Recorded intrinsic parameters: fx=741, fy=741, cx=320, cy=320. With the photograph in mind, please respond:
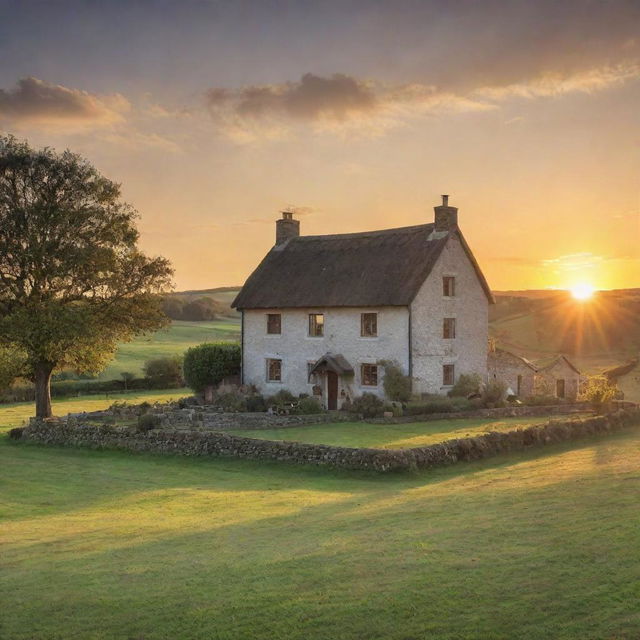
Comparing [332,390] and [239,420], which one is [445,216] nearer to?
[332,390]

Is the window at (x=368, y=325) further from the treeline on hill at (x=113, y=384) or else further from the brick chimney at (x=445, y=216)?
the treeline on hill at (x=113, y=384)

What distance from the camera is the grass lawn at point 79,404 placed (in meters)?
46.7

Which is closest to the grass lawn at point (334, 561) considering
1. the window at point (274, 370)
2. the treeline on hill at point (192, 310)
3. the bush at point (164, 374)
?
the window at point (274, 370)

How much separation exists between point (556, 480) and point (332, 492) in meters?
6.44

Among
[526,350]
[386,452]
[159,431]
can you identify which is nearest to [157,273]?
[159,431]

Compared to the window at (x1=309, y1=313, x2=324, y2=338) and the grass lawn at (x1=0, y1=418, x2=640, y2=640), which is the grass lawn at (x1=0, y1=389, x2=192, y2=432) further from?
the grass lawn at (x1=0, y1=418, x2=640, y2=640)

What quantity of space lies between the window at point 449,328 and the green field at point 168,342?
3040 cm

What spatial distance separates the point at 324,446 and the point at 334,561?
14.1 metres

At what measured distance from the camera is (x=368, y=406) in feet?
132

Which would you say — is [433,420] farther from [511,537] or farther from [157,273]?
[511,537]

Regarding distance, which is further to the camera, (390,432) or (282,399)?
(282,399)

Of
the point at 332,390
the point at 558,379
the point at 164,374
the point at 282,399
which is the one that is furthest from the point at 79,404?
the point at 558,379

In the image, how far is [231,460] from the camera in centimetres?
2817

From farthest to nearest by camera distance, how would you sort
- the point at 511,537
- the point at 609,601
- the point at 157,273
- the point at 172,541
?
the point at 157,273
the point at 172,541
the point at 511,537
the point at 609,601
